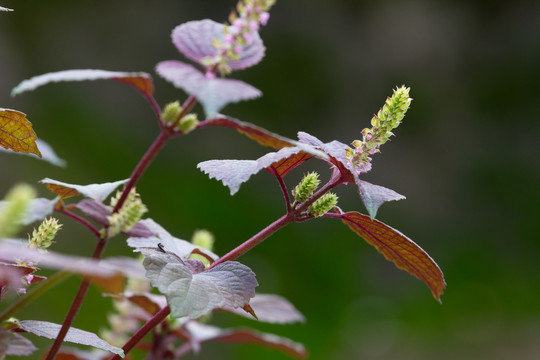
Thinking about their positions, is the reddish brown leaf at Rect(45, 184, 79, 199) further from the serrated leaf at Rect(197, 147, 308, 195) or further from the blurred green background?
the blurred green background

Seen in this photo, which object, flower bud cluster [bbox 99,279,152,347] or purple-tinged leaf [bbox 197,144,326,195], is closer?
purple-tinged leaf [bbox 197,144,326,195]

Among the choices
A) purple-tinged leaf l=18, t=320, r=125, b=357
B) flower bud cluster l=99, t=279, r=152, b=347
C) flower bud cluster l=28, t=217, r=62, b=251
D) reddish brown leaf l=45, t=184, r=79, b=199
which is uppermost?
reddish brown leaf l=45, t=184, r=79, b=199

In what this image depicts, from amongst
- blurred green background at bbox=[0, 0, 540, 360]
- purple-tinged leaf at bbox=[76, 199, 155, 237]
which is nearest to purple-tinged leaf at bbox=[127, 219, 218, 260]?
purple-tinged leaf at bbox=[76, 199, 155, 237]

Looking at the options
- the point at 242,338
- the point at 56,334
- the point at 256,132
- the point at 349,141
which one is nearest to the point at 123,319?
the point at 242,338

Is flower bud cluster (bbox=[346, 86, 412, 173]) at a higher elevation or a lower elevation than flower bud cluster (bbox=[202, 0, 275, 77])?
lower

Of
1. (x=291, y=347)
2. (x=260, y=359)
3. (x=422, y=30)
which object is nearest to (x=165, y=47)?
(x=422, y=30)

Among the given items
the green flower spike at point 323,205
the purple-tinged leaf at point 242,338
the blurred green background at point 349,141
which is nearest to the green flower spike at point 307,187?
the green flower spike at point 323,205

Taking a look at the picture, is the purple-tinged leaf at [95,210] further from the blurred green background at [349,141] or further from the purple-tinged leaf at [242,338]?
the blurred green background at [349,141]

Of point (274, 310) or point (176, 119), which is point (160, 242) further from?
point (274, 310)
